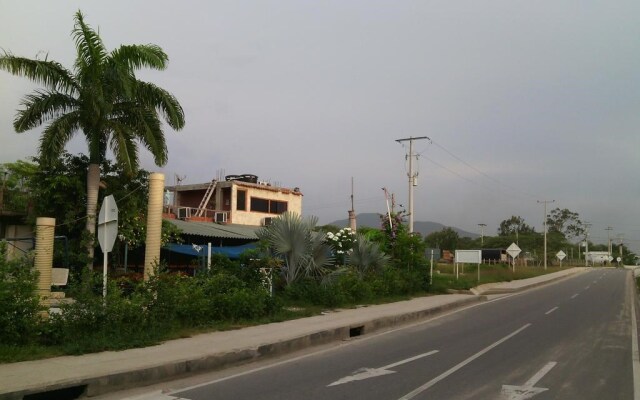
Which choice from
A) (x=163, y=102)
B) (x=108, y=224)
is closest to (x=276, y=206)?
(x=163, y=102)

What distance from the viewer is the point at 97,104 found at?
17.2m

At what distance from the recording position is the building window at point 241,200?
4329 centimetres

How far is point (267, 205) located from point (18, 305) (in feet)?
123

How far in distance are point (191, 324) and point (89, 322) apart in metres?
2.51

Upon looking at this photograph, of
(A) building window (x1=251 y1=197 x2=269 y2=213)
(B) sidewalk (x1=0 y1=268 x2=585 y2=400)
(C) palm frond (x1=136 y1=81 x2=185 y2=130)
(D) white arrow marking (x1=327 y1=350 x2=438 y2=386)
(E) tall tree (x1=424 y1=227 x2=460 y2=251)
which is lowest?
(D) white arrow marking (x1=327 y1=350 x2=438 y2=386)

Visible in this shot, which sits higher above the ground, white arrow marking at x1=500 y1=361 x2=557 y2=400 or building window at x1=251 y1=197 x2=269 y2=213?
building window at x1=251 y1=197 x2=269 y2=213

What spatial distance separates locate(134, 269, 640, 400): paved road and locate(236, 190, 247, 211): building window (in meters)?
29.5

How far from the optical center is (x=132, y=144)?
60.3ft

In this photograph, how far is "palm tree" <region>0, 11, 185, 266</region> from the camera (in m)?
17.2

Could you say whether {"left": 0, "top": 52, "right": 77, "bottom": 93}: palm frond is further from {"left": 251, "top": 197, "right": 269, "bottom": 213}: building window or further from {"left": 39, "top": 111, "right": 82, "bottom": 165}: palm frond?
{"left": 251, "top": 197, "right": 269, "bottom": 213}: building window

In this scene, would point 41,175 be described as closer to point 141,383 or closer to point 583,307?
point 141,383

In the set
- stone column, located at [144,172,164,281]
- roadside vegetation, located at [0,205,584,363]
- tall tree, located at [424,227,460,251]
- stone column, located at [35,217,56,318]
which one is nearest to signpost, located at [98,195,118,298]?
roadside vegetation, located at [0,205,584,363]

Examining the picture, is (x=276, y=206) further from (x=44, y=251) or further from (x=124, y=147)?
(x=44, y=251)

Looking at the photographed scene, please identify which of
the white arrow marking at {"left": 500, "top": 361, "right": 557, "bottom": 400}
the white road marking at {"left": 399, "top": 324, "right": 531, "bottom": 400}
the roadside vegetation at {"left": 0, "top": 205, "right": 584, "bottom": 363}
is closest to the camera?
the white arrow marking at {"left": 500, "top": 361, "right": 557, "bottom": 400}
